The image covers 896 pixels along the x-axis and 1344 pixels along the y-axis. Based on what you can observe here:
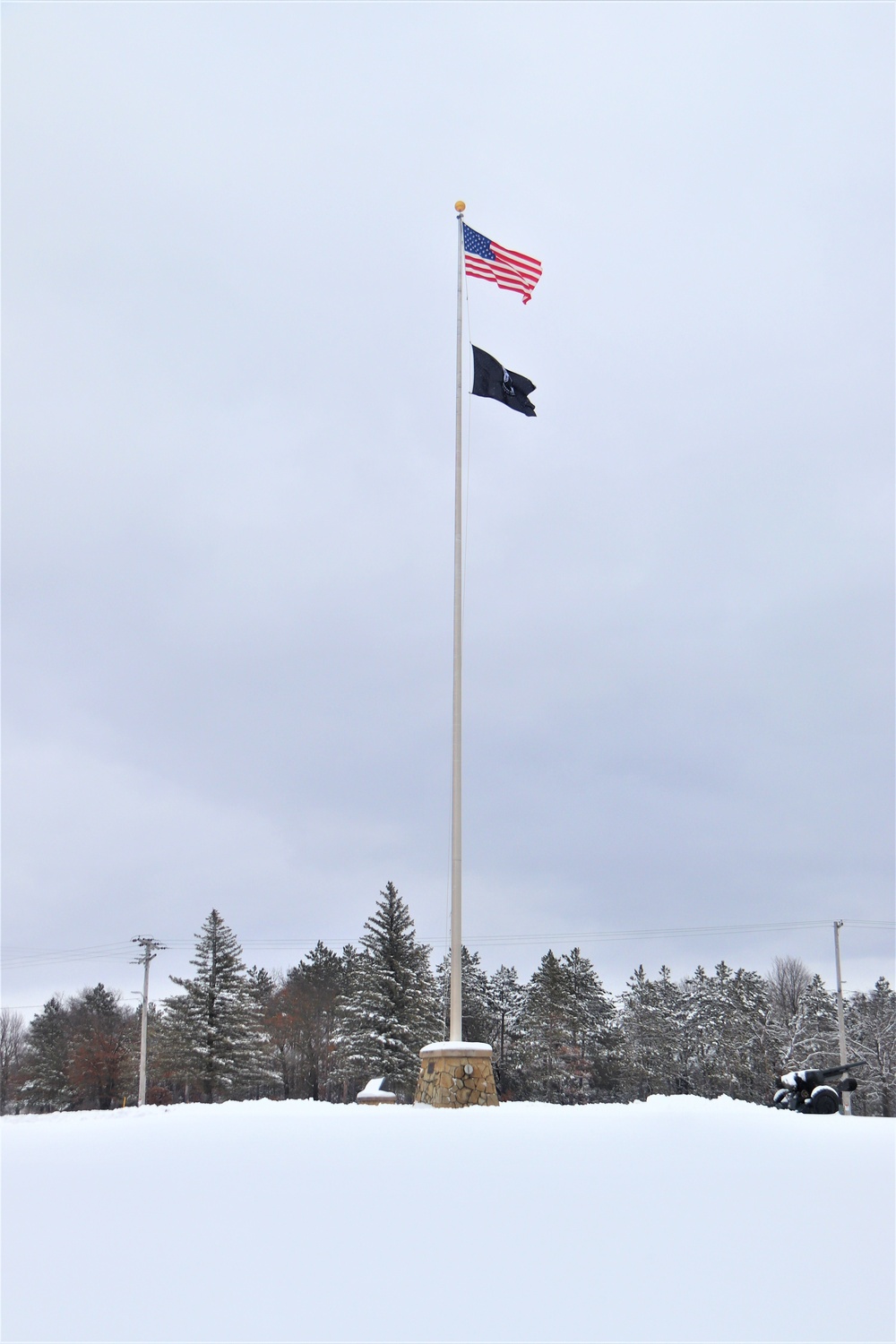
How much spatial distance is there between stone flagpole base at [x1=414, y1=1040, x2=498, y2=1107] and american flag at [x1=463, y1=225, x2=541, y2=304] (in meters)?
11.4

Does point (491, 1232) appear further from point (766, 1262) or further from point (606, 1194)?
point (766, 1262)

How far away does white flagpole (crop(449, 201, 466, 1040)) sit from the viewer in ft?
43.2

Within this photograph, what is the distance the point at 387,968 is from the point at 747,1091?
17.5 meters

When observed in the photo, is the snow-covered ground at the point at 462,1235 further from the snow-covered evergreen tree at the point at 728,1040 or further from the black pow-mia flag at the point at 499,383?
the snow-covered evergreen tree at the point at 728,1040

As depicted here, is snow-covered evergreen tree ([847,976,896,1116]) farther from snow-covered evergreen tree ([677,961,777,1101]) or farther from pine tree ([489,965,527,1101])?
pine tree ([489,965,527,1101])

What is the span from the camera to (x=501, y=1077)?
4456 cm

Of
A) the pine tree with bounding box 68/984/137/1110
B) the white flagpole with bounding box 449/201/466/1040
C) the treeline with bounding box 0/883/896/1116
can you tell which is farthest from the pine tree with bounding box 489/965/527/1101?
the white flagpole with bounding box 449/201/466/1040

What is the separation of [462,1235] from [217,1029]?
35098mm

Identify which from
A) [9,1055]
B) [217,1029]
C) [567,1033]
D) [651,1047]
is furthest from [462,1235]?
[9,1055]

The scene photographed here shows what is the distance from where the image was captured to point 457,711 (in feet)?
47.2

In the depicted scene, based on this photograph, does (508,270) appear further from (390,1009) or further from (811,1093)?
(390,1009)

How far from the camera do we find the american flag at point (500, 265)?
1642cm

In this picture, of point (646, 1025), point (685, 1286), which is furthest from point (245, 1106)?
point (646, 1025)

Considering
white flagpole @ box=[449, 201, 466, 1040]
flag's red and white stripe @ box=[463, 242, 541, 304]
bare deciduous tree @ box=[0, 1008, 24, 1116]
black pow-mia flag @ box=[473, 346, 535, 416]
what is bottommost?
bare deciduous tree @ box=[0, 1008, 24, 1116]
